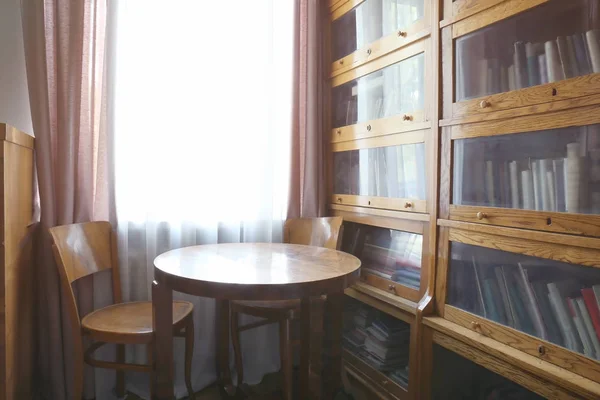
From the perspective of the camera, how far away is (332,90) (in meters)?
2.52

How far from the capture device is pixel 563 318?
1.26 meters

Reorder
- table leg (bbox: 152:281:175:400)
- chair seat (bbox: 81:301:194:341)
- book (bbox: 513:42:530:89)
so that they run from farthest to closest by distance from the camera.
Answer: chair seat (bbox: 81:301:194:341) → table leg (bbox: 152:281:175:400) → book (bbox: 513:42:530:89)

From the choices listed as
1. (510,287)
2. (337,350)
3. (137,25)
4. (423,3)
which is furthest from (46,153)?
(510,287)

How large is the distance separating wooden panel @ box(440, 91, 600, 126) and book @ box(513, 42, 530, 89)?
97mm

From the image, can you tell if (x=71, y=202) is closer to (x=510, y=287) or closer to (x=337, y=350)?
(x=337, y=350)

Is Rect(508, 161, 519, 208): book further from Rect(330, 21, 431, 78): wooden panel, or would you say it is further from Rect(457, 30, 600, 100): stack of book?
Rect(330, 21, 431, 78): wooden panel

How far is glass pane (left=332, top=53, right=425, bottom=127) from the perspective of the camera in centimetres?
187

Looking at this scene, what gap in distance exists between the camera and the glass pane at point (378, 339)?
1.89 meters

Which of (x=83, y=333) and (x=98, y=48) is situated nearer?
(x=83, y=333)

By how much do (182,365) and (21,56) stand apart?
1730mm

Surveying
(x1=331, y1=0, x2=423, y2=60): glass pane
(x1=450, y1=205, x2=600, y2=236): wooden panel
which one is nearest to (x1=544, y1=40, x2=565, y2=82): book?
(x1=450, y1=205, x2=600, y2=236): wooden panel

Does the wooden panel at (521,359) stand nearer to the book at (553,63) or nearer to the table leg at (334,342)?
the table leg at (334,342)

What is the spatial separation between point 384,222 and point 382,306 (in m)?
0.41

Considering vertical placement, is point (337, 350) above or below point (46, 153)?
below
